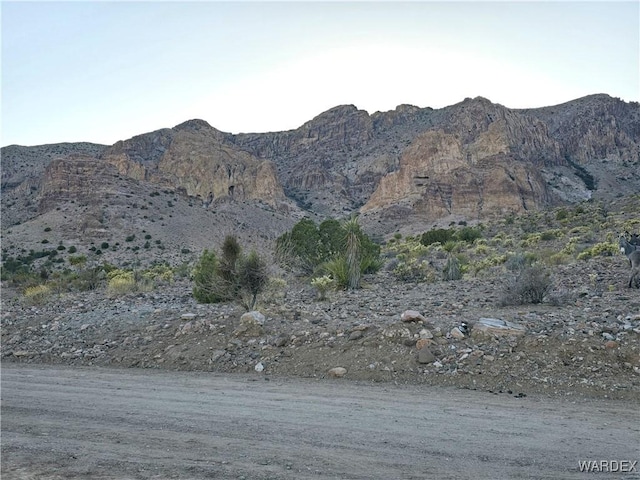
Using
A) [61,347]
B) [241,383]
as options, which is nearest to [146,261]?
[61,347]

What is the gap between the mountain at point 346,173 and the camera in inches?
3041

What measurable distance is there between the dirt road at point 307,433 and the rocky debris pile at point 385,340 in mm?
771

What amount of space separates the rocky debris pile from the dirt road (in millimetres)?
771

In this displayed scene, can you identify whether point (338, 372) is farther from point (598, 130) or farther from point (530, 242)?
point (598, 130)

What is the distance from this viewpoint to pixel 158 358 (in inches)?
448

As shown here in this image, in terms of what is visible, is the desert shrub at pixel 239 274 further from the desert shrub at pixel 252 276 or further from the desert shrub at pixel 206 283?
the desert shrub at pixel 206 283

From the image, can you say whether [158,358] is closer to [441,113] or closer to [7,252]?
[7,252]

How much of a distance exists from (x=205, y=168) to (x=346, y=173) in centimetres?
4465

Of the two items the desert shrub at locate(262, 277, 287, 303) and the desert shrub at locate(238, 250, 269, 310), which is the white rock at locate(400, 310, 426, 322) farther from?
the desert shrub at locate(262, 277, 287, 303)

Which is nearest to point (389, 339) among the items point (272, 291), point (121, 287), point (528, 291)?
point (528, 291)

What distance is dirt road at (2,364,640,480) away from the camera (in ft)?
16.1

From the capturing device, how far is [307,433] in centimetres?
A: 596

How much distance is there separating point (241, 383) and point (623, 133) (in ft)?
470

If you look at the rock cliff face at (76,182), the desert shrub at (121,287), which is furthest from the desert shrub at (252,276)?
the rock cliff face at (76,182)
